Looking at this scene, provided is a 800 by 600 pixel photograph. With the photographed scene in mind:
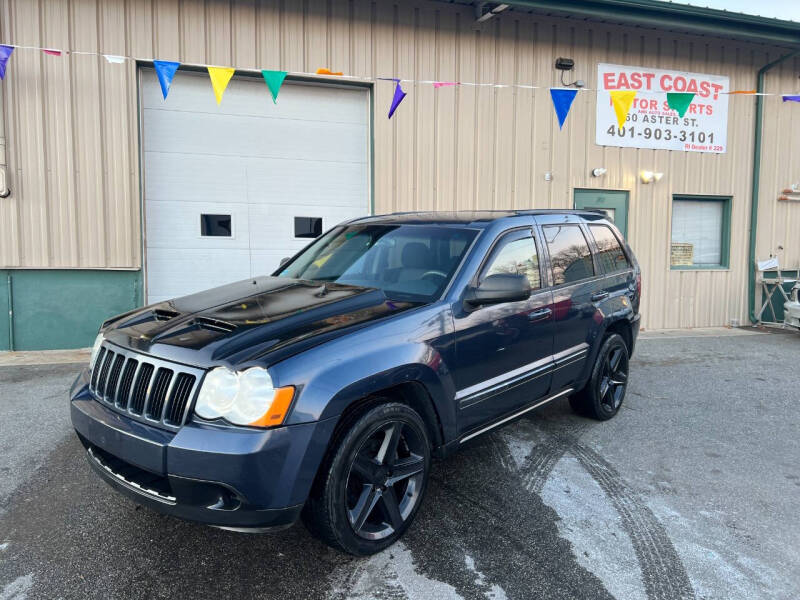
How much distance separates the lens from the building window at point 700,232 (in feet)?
34.3

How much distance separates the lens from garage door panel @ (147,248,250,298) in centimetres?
810

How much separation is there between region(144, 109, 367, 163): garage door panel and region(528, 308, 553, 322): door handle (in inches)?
225

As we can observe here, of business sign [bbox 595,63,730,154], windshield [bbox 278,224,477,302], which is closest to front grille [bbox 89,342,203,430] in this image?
windshield [bbox 278,224,477,302]

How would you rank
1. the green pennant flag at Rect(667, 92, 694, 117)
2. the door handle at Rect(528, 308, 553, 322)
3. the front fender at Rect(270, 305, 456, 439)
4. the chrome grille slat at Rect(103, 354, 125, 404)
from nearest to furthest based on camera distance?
the front fender at Rect(270, 305, 456, 439) < the chrome grille slat at Rect(103, 354, 125, 404) < the door handle at Rect(528, 308, 553, 322) < the green pennant flag at Rect(667, 92, 694, 117)

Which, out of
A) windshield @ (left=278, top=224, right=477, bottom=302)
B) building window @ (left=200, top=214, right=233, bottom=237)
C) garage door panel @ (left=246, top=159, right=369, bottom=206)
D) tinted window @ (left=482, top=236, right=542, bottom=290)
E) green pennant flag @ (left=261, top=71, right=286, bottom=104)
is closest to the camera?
windshield @ (left=278, top=224, right=477, bottom=302)

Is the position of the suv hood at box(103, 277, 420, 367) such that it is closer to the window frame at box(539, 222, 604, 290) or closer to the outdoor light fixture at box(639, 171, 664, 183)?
the window frame at box(539, 222, 604, 290)

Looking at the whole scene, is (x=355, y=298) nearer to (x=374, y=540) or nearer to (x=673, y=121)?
(x=374, y=540)

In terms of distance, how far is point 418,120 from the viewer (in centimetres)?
877

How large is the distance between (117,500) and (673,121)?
33.8 ft

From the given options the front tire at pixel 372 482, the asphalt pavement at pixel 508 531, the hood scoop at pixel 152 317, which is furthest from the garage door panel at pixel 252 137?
the front tire at pixel 372 482

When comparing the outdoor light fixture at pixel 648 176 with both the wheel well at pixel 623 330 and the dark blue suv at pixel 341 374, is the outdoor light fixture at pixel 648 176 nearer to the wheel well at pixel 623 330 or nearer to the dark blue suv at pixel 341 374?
the wheel well at pixel 623 330

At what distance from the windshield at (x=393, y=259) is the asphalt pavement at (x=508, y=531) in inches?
51.2

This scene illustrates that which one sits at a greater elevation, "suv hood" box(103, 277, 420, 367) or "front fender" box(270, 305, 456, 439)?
"suv hood" box(103, 277, 420, 367)

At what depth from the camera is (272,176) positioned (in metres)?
8.46
